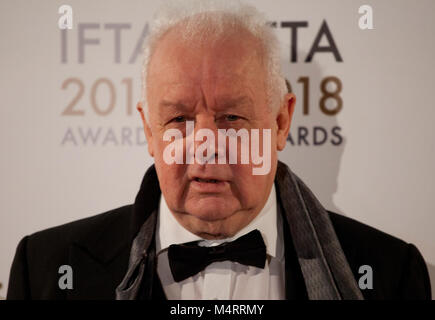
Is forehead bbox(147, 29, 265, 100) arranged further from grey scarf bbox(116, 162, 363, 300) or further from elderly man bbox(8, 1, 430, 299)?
grey scarf bbox(116, 162, 363, 300)

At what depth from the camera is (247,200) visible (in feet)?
4.05

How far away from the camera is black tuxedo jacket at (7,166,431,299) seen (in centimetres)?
130

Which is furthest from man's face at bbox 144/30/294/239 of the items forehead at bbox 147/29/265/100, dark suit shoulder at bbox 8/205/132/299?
dark suit shoulder at bbox 8/205/132/299

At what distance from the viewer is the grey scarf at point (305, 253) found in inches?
48.9

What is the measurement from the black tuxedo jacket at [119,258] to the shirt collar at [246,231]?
3 cm

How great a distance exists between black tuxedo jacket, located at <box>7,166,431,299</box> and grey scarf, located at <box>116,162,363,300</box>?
0.14 feet

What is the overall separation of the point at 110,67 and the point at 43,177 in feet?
1.44

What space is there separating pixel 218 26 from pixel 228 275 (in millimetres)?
696

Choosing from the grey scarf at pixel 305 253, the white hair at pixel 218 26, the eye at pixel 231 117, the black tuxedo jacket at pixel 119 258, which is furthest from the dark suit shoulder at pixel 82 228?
the eye at pixel 231 117

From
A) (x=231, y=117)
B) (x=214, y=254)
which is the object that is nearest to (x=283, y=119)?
Result: (x=231, y=117)

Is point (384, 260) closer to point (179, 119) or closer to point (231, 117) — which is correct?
point (231, 117)
